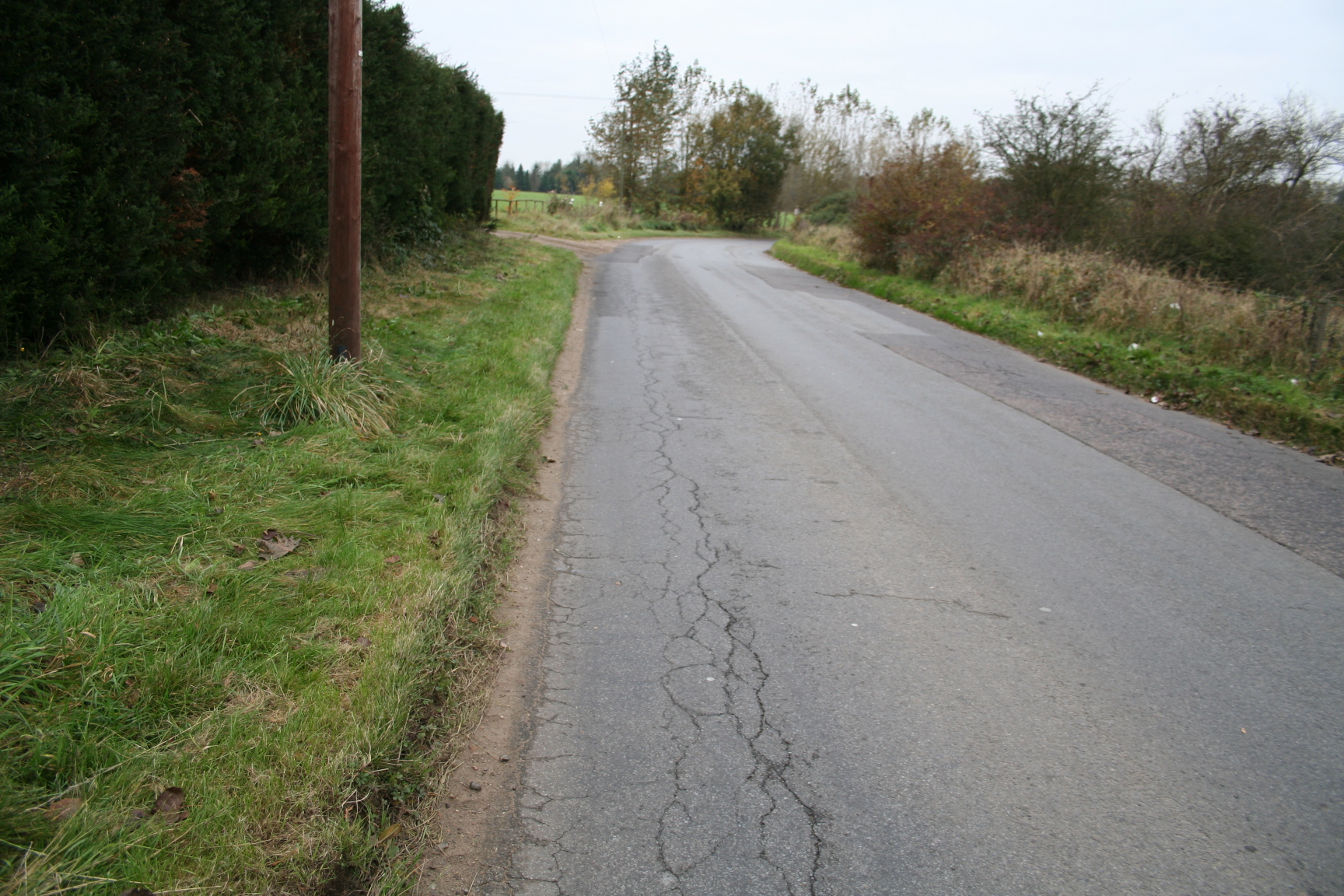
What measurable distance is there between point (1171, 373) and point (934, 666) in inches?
→ 312

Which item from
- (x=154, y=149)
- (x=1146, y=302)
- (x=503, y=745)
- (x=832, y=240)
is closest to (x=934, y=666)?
(x=503, y=745)

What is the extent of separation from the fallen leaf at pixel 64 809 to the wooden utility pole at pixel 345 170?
4402mm

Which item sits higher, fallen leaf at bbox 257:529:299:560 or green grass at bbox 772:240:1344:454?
green grass at bbox 772:240:1344:454

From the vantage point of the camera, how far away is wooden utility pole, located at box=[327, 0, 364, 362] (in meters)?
5.75

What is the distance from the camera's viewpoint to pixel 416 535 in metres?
4.23

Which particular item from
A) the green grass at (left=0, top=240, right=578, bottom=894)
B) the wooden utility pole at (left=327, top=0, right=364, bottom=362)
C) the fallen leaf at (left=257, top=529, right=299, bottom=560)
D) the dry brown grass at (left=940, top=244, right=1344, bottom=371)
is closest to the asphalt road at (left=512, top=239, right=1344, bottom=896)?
the green grass at (left=0, top=240, right=578, bottom=894)

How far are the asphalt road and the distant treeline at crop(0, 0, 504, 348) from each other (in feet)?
12.2

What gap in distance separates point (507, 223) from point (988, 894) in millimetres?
32382

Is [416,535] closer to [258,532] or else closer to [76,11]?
[258,532]

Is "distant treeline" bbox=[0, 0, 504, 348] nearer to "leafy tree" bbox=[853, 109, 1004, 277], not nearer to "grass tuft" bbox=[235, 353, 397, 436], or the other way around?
"grass tuft" bbox=[235, 353, 397, 436]

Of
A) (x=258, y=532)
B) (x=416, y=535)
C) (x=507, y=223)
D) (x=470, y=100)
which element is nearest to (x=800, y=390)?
(x=416, y=535)

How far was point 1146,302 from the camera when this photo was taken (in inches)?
475

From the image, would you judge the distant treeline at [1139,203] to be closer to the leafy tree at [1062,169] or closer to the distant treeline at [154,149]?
the leafy tree at [1062,169]

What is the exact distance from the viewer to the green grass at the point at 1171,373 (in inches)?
314
